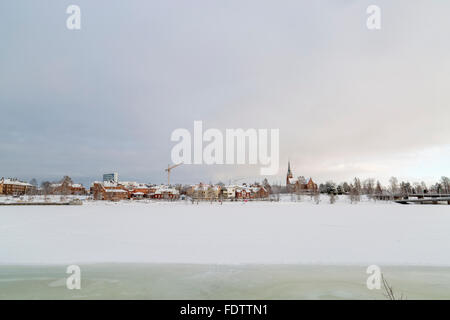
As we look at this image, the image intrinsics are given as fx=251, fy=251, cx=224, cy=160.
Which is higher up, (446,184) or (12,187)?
(446,184)

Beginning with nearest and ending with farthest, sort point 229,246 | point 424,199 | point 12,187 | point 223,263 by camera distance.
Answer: point 223,263 → point 229,246 → point 424,199 → point 12,187

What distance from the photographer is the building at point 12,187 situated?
112188 mm

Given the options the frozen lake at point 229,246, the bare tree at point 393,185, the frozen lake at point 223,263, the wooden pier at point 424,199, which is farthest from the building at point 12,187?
the bare tree at point 393,185

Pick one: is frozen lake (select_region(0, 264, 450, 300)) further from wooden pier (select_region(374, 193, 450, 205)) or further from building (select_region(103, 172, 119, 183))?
building (select_region(103, 172, 119, 183))

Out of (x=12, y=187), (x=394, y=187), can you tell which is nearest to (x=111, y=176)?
(x=12, y=187)

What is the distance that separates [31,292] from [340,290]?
25.0ft

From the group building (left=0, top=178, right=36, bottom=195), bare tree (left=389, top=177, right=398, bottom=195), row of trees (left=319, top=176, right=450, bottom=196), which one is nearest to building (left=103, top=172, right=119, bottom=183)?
building (left=0, top=178, right=36, bottom=195)

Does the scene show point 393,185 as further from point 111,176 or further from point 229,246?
→ point 111,176

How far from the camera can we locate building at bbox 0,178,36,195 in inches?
4417

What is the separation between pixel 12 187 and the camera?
11706cm
